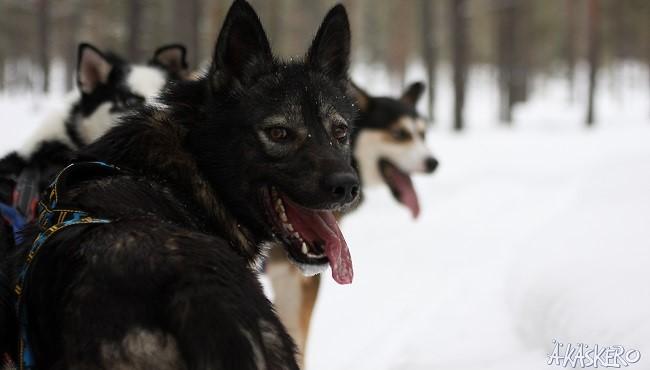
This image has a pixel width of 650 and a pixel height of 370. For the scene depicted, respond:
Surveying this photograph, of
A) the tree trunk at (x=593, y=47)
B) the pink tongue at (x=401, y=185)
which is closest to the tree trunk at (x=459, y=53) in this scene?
→ the tree trunk at (x=593, y=47)

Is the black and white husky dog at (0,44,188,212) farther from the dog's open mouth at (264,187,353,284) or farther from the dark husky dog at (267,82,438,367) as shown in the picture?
the dark husky dog at (267,82,438,367)

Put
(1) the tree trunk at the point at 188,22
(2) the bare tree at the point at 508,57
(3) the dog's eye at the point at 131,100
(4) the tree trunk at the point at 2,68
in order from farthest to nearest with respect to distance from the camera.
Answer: (4) the tree trunk at the point at 2,68 → (2) the bare tree at the point at 508,57 → (1) the tree trunk at the point at 188,22 → (3) the dog's eye at the point at 131,100

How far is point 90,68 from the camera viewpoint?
426cm

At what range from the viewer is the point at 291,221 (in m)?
2.25

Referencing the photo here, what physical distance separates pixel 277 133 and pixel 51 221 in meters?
0.84

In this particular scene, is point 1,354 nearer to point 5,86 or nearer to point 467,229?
point 467,229

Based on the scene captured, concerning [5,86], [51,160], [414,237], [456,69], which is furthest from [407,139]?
[5,86]

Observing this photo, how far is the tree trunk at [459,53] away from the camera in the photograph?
19.6 m

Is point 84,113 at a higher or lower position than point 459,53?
lower

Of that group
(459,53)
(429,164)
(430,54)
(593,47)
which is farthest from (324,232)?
(593,47)

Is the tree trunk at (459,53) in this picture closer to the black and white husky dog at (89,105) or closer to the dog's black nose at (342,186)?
→ the black and white husky dog at (89,105)

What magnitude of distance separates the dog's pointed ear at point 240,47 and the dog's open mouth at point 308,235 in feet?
1.67

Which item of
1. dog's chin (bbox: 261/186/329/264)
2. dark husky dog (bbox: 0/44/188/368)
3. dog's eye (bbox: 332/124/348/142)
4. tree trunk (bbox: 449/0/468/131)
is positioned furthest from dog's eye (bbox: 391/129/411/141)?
tree trunk (bbox: 449/0/468/131)

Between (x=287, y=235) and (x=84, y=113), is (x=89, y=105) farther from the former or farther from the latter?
(x=287, y=235)
